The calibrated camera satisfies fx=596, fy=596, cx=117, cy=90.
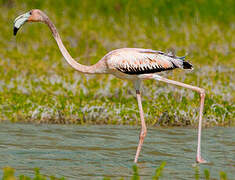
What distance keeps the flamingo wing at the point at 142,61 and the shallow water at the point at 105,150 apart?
39.4 inches

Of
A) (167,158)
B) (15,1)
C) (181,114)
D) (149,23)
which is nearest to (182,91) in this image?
(181,114)

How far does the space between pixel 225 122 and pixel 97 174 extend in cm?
321

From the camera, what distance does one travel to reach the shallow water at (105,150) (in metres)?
6.00

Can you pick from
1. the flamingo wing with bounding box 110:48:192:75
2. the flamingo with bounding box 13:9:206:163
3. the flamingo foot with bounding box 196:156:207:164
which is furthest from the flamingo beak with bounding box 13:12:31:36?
the flamingo foot with bounding box 196:156:207:164

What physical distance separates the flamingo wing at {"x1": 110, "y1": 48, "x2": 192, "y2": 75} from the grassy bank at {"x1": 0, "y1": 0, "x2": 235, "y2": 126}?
1711mm

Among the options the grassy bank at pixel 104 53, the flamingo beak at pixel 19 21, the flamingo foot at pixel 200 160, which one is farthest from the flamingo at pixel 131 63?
the grassy bank at pixel 104 53

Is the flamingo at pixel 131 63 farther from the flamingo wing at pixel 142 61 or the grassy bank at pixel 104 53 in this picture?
the grassy bank at pixel 104 53

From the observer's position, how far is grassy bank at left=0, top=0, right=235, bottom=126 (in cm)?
851

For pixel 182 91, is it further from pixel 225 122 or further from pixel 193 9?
pixel 193 9

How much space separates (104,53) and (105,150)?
191 inches

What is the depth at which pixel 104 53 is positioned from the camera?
11711 mm

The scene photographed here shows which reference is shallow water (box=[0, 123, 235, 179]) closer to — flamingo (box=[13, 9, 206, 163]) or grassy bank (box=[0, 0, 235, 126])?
grassy bank (box=[0, 0, 235, 126])

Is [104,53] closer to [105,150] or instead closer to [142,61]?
[105,150]

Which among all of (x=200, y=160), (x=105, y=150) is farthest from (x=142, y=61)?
(x=200, y=160)
